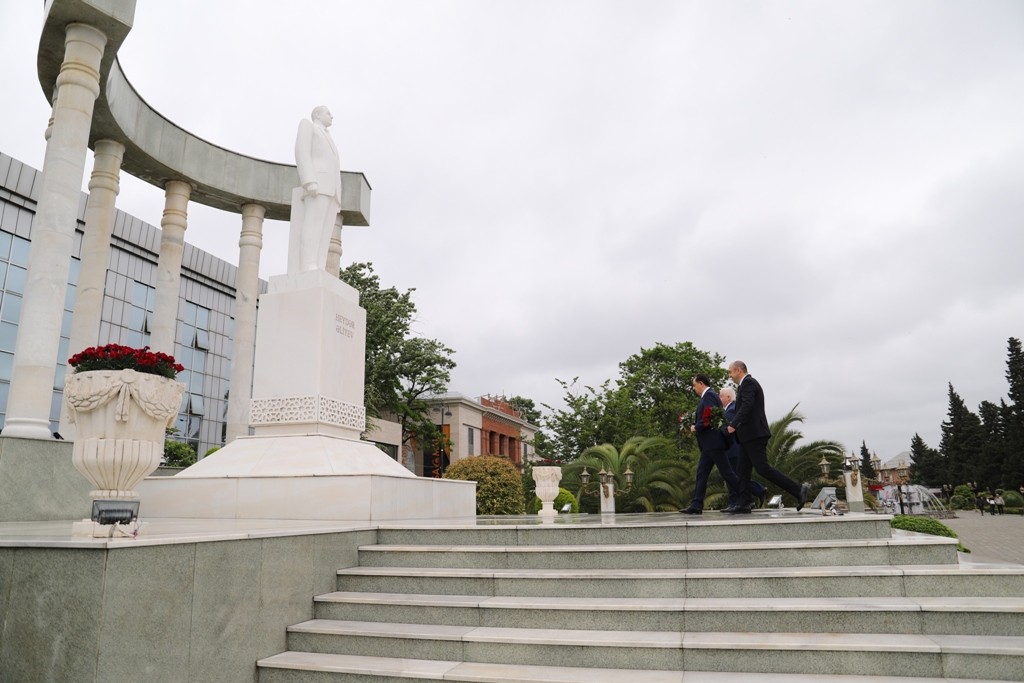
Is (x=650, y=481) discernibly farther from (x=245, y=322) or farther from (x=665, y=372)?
(x=665, y=372)

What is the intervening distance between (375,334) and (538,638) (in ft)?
93.4

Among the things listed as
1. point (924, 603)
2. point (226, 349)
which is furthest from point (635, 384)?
point (924, 603)

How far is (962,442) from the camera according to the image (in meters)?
74.3

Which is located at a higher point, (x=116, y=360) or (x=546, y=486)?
(x=116, y=360)

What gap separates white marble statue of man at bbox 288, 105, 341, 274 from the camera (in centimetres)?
1048

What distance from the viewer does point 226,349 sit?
147ft

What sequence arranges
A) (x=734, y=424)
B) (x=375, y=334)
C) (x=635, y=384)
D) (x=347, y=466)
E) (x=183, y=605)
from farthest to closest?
(x=635, y=384), (x=375, y=334), (x=347, y=466), (x=734, y=424), (x=183, y=605)

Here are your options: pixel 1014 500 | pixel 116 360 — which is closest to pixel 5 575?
pixel 116 360

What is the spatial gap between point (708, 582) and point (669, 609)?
55cm

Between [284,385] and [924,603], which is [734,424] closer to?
[924,603]

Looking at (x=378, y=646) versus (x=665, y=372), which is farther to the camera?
(x=665, y=372)

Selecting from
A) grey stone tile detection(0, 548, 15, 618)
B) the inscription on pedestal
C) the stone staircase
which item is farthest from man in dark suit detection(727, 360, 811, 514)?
grey stone tile detection(0, 548, 15, 618)

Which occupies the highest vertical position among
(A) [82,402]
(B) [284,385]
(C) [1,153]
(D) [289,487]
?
(C) [1,153]

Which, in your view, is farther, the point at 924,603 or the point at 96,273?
the point at 96,273
